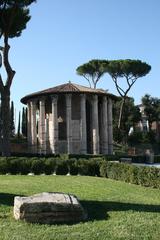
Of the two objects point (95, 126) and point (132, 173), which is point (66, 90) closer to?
point (95, 126)

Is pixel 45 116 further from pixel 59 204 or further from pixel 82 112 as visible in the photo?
pixel 59 204

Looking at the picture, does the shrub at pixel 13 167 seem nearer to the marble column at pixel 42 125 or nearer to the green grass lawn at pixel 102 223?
the green grass lawn at pixel 102 223

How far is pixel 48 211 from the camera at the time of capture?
26.8ft

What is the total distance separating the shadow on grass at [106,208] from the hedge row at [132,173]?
491 cm

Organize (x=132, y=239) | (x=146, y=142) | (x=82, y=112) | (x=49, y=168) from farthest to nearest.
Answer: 1. (x=146, y=142)
2. (x=82, y=112)
3. (x=49, y=168)
4. (x=132, y=239)

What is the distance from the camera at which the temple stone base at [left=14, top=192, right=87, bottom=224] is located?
26.6 feet

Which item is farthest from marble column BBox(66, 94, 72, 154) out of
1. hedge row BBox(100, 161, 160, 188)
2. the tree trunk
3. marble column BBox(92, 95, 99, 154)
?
hedge row BBox(100, 161, 160, 188)

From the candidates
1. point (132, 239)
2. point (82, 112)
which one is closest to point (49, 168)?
point (132, 239)

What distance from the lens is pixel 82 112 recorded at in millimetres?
43938

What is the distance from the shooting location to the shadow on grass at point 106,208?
8.87m

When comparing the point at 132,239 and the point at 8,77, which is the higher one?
the point at 8,77

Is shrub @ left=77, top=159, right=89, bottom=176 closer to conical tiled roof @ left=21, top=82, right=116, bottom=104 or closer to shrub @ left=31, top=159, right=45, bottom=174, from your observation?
shrub @ left=31, top=159, right=45, bottom=174

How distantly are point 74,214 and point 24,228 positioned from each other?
1.03 metres

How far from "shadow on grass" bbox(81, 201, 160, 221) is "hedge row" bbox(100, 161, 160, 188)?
4908mm
